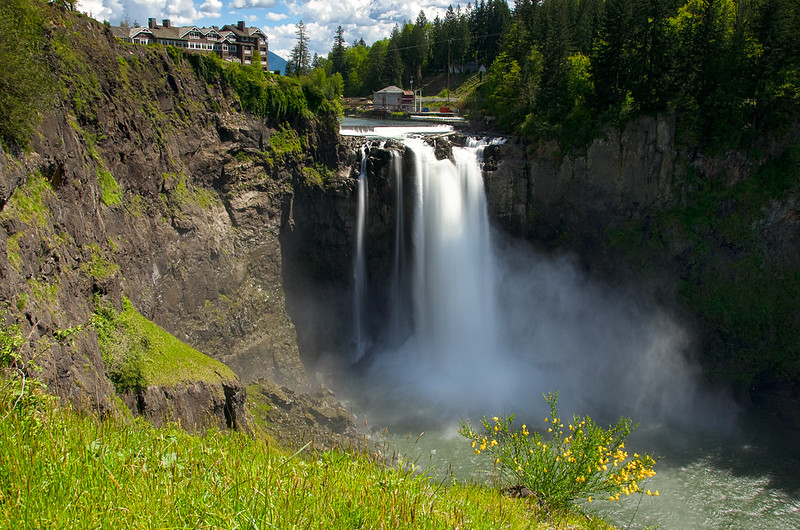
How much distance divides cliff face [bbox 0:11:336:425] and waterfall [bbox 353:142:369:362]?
235 cm

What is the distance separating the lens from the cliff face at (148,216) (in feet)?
43.8

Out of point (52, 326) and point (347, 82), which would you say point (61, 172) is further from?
point (347, 82)

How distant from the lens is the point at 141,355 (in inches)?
645

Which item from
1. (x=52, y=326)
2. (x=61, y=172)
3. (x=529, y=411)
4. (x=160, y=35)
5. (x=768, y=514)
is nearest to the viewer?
(x=52, y=326)

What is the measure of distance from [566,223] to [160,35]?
1704 inches

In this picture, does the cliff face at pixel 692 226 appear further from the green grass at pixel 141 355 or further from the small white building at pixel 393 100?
the small white building at pixel 393 100

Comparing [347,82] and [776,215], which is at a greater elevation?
[347,82]

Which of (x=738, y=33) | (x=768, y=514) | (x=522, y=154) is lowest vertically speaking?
(x=768, y=514)

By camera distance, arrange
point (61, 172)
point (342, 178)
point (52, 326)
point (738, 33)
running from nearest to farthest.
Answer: point (52, 326) < point (61, 172) < point (738, 33) < point (342, 178)

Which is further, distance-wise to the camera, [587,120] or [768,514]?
[587,120]

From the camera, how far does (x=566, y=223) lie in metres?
32.8

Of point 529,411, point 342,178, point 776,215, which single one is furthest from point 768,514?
point 342,178

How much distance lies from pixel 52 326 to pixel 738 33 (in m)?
31.6

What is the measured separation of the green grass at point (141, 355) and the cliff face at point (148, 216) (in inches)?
16.0
